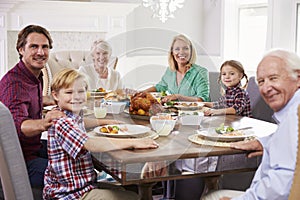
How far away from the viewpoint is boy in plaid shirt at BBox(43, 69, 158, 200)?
199 cm

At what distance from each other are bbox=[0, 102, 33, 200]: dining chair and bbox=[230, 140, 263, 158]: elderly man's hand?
87 centimetres

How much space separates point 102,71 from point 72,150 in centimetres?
214

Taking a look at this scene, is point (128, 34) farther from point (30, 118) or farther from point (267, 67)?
point (267, 67)

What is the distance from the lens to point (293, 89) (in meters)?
1.67

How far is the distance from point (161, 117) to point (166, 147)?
28cm

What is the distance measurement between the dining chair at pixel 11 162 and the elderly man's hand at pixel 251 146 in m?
0.87

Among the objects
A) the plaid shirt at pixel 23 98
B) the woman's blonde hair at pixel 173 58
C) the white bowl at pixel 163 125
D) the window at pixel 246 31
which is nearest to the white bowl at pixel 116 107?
the plaid shirt at pixel 23 98

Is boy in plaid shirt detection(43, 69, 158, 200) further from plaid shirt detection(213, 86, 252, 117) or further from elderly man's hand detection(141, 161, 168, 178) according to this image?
plaid shirt detection(213, 86, 252, 117)

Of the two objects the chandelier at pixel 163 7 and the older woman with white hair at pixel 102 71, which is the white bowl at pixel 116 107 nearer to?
the older woman with white hair at pixel 102 71

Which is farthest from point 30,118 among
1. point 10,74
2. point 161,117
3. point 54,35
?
point 54,35

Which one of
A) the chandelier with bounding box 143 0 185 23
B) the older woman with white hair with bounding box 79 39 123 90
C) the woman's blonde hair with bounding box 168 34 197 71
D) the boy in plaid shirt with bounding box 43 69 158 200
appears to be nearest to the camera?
the boy in plaid shirt with bounding box 43 69 158 200

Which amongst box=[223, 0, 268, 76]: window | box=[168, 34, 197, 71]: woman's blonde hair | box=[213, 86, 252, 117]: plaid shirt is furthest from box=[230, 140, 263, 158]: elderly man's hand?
box=[223, 0, 268, 76]: window

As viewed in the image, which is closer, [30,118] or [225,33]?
[30,118]

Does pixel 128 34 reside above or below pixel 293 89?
above
